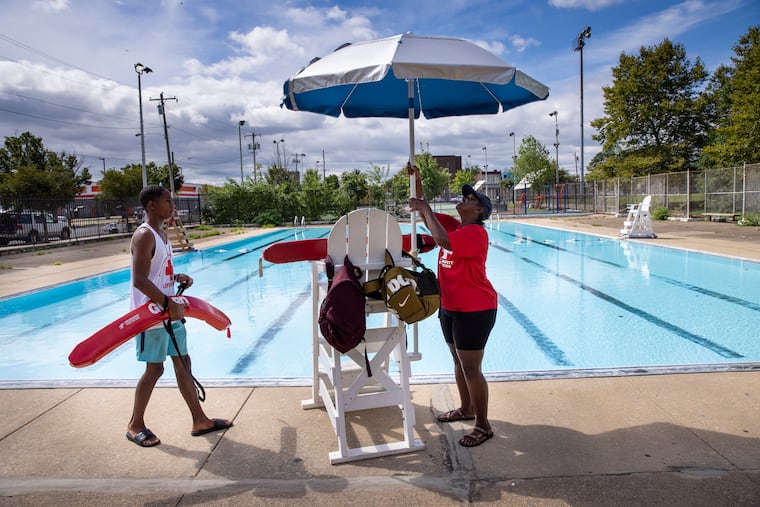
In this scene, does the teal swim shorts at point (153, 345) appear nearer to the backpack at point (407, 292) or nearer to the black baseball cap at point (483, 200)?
the backpack at point (407, 292)

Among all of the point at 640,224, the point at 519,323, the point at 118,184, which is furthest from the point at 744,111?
the point at 118,184

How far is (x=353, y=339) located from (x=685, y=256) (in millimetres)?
11696

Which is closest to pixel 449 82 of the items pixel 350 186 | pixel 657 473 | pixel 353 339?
pixel 353 339

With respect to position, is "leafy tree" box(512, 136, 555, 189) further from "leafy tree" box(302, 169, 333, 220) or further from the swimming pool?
the swimming pool

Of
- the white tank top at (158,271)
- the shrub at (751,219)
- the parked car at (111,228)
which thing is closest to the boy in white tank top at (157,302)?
the white tank top at (158,271)

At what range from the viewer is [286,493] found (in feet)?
8.45

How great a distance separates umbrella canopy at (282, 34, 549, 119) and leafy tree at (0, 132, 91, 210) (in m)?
24.6

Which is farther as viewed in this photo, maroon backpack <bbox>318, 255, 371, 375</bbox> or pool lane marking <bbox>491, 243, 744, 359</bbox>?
pool lane marking <bbox>491, 243, 744, 359</bbox>

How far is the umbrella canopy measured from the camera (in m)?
3.24

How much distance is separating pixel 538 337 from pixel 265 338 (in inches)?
137

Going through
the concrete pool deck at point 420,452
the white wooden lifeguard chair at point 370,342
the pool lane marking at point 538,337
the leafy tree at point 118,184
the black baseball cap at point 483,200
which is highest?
the leafy tree at point 118,184

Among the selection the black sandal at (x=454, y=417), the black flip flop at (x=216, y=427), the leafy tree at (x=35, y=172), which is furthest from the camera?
the leafy tree at (x=35, y=172)

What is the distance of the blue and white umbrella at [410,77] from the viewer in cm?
325

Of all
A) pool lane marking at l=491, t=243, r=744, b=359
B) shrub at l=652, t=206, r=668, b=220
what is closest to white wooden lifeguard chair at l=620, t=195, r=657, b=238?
pool lane marking at l=491, t=243, r=744, b=359
